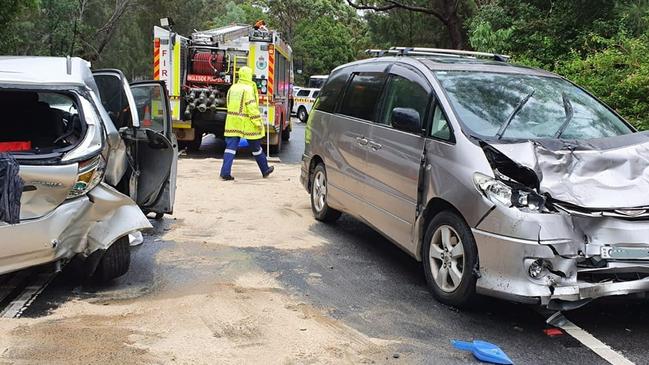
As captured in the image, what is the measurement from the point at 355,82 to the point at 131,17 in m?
38.4

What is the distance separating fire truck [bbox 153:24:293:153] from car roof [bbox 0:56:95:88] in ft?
28.0

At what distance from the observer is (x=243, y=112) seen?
1060 cm

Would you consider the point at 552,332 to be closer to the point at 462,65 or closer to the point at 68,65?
the point at 462,65

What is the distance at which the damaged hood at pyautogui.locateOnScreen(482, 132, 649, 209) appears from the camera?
4055mm

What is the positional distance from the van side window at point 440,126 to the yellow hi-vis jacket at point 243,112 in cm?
592

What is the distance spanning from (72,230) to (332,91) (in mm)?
3736

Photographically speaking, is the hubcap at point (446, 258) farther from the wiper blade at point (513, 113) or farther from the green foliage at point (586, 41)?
the green foliage at point (586, 41)

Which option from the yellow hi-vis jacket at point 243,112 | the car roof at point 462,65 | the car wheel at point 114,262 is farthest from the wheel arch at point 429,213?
the yellow hi-vis jacket at point 243,112

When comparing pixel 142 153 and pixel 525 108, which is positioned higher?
pixel 525 108

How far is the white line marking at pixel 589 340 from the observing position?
3859 mm

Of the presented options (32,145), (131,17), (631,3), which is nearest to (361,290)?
(32,145)

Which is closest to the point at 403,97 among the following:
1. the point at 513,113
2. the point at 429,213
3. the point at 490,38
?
the point at 513,113

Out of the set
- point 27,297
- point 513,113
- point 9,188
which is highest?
point 513,113

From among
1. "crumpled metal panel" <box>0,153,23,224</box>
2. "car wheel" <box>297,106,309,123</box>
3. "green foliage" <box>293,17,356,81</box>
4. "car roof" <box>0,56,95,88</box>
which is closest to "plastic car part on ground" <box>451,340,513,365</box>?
"crumpled metal panel" <box>0,153,23,224</box>
